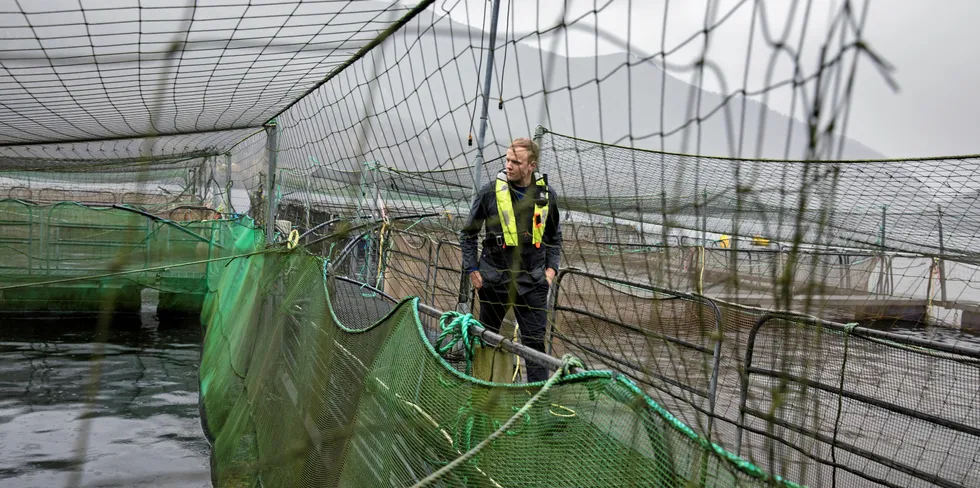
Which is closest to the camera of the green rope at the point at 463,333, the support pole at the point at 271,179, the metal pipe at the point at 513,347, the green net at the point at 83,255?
the metal pipe at the point at 513,347

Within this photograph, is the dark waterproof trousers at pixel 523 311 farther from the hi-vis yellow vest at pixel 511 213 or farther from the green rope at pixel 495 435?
the green rope at pixel 495 435

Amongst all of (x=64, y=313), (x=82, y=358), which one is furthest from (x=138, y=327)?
(x=82, y=358)

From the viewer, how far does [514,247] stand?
149 inches

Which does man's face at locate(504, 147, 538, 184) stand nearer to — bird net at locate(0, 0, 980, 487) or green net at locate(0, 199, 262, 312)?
bird net at locate(0, 0, 980, 487)

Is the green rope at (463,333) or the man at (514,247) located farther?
the man at (514,247)

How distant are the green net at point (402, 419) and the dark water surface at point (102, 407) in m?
0.68

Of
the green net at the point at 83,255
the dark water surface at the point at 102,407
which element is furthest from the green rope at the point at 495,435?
the green net at the point at 83,255

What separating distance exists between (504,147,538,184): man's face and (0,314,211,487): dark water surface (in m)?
2.05

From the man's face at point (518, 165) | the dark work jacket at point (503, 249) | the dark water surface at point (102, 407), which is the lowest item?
the dark water surface at point (102, 407)

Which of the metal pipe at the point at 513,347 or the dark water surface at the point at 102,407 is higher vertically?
the metal pipe at the point at 513,347

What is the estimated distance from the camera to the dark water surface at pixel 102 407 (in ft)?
16.8

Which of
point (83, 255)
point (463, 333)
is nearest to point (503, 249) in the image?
point (463, 333)

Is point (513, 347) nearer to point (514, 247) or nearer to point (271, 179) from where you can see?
point (514, 247)

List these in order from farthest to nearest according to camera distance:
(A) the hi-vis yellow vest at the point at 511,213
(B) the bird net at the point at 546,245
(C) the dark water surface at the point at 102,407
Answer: (C) the dark water surface at the point at 102,407
(A) the hi-vis yellow vest at the point at 511,213
(B) the bird net at the point at 546,245
